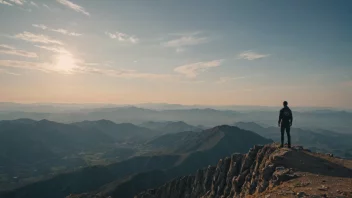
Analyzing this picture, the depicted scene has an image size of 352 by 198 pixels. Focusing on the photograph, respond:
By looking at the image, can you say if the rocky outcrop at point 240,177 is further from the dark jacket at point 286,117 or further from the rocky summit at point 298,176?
the dark jacket at point 286,117

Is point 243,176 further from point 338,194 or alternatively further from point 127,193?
point 127,193

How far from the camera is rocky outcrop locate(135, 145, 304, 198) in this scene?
93.9ft

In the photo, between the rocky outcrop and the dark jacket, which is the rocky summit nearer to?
the rocky outcrop

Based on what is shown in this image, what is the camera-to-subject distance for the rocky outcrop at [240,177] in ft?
93.9

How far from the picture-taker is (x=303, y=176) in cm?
2472

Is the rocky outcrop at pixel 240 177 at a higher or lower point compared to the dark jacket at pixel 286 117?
lower

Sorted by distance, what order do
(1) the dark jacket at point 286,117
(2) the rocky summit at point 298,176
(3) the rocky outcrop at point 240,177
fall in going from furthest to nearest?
(1) the dark jacket at point 286,117
(3) the rocky outcrop at point 240,177
(2) the rocky summit at point 298,176

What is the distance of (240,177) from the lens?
139ft

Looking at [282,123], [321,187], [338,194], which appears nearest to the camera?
[338,194]

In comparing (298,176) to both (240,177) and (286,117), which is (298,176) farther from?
(240,177)

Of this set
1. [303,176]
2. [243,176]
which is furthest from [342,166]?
[243,176]

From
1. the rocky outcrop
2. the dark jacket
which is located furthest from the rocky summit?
the dark jacket

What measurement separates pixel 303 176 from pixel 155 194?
283ft

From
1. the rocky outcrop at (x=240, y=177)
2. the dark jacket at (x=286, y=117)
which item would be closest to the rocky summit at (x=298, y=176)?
the rocky outcrop at (x=240, y=177)
